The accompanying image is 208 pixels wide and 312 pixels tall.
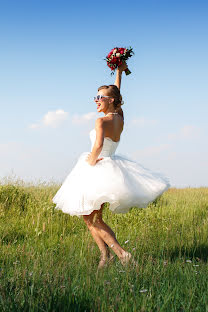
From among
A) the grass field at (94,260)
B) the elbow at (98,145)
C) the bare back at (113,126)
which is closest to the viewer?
the grass field at (94,260)

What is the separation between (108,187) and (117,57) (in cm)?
256

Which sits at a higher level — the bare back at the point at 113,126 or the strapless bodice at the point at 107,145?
the bare back at the point at 113,126

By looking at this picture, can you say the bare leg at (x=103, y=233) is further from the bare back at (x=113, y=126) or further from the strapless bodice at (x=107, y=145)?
the bare back at (x=113, y=126)

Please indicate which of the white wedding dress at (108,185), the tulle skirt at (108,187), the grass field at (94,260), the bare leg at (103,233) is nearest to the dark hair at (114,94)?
the white wedding dress at (108,185)

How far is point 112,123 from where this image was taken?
496 centimetres

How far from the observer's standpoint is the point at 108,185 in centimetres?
476

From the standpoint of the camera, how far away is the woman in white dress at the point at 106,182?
188 inches

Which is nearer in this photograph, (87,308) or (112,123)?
(87,308)

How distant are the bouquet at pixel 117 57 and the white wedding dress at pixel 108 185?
1627 millimetres

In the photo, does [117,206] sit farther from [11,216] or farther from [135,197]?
[11,216]

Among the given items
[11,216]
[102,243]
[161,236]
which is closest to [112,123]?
[102,243]

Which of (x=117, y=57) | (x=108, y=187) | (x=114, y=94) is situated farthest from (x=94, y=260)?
(x=117, y=57)

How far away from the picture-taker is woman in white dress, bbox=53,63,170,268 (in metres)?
4.77

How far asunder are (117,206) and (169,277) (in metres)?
1.24
